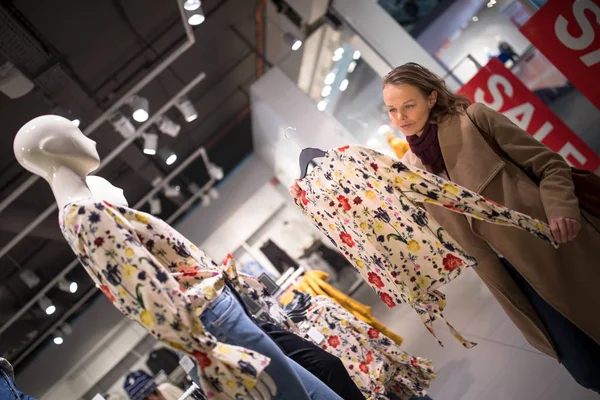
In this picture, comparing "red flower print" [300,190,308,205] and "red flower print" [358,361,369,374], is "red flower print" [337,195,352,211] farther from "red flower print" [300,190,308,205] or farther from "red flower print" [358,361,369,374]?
"red flower print" [358,361,369,374]

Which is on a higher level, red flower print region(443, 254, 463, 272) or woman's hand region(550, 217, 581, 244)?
red flower print region(443, 254, 463, 272)

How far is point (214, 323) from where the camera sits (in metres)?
1.47

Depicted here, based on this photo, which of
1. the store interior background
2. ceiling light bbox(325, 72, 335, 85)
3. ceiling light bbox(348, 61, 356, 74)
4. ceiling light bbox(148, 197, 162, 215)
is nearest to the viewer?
the store interior background

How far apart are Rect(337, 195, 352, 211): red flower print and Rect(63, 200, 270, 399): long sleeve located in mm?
822

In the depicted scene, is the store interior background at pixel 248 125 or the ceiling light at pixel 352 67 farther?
the ceiling light at pixel 352 67

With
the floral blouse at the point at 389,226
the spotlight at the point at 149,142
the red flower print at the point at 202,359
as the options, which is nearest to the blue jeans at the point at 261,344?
the red flower print at the point at 202,359

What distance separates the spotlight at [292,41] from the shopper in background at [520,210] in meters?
2.47

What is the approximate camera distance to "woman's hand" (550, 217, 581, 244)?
165 cm

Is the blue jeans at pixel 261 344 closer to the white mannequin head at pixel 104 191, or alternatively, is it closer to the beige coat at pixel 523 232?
the white mannequin head at pixel 104 191

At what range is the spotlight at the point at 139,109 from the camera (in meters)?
3.74

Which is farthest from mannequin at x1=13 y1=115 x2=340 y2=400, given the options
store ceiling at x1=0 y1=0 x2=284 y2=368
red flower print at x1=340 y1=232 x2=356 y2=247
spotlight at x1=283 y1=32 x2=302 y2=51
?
spotlight at x1=283 y1=32 x2=302 y2=51

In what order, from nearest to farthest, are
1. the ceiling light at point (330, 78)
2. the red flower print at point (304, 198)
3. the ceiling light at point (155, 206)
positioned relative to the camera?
the red flower print at point (304, 198)
the ceiling light at point (330, 78)
the ceiling light at point (155, 206)

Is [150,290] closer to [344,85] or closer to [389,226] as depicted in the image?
[389,226]

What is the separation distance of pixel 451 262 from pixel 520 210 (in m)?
0.34
